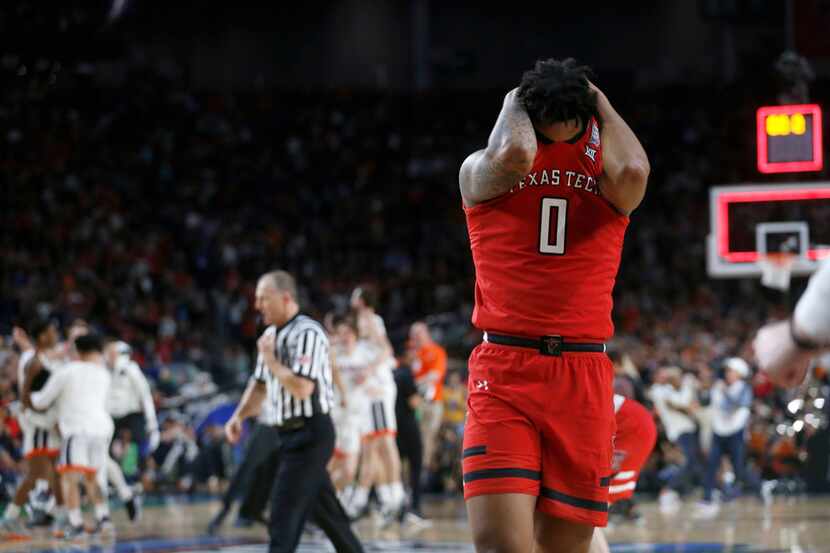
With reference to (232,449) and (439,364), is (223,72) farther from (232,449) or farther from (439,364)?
(439,364)

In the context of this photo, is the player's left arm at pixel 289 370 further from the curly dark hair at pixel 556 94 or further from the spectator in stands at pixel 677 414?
the spectator in stands at pixel 677 414

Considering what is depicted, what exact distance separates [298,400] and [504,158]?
352 cm

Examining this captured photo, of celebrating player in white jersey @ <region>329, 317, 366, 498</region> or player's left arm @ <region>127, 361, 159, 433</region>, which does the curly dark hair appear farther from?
player's left arm @ <region>127, 361, 159, 433</region>

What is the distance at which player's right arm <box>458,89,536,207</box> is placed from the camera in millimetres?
4961

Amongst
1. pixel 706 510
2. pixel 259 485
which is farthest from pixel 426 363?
pixel 706 510

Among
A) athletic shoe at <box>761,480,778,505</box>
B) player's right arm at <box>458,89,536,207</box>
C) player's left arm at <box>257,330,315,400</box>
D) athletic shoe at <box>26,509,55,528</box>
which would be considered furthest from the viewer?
athletic shoe at <box>761,480,778,505</box>

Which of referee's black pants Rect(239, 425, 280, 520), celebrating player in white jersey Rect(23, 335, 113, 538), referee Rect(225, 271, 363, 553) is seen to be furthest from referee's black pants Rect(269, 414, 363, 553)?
celebrating player in white jersey Rect(23, 335, 113, 538)

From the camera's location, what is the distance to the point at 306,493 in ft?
25.7

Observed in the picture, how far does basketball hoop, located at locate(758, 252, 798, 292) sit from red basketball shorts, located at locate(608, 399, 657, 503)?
1.92m

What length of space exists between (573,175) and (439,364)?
10069 mm

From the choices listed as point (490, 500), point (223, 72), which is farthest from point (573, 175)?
point (223, 72)

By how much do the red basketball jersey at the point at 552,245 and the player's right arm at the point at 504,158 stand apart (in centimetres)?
8

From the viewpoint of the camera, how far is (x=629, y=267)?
29.7 metres

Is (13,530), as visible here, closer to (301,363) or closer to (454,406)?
(301,363)
